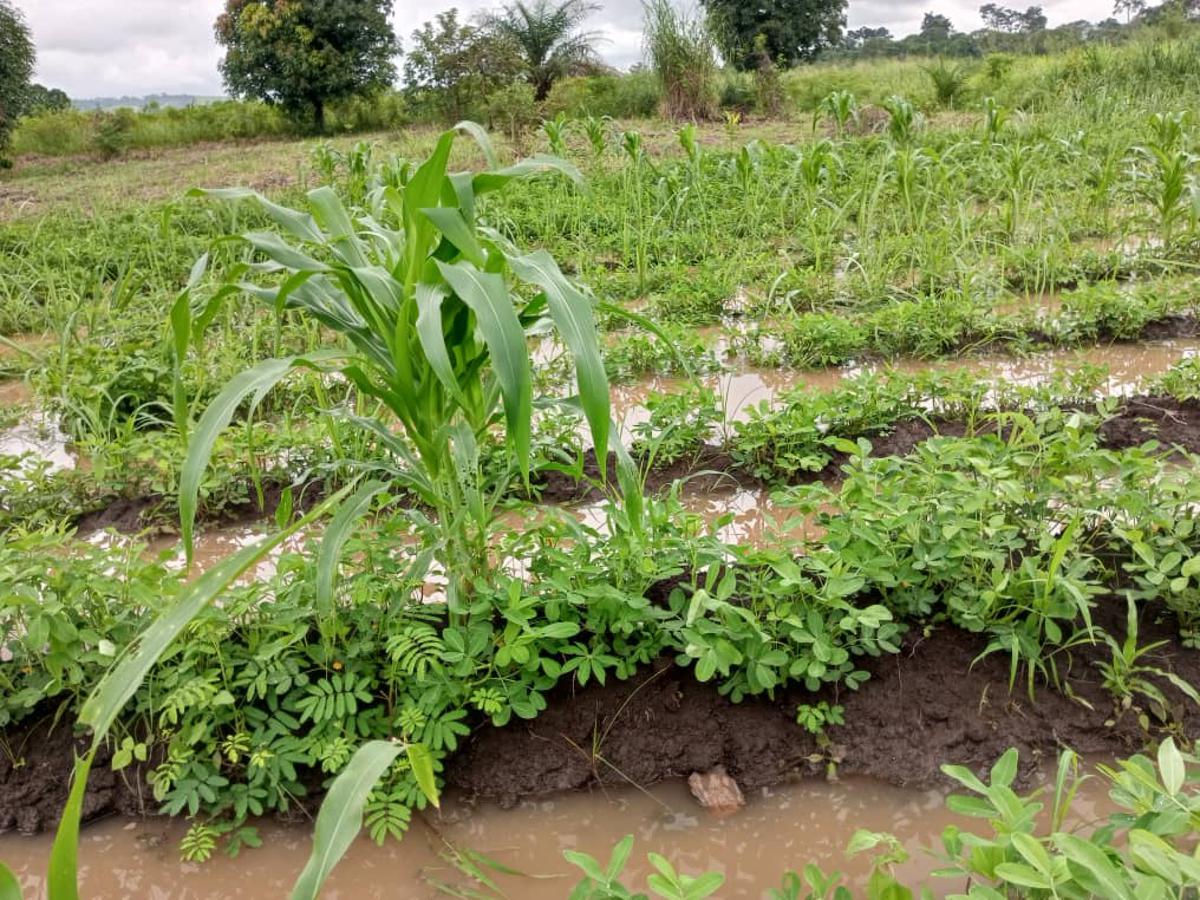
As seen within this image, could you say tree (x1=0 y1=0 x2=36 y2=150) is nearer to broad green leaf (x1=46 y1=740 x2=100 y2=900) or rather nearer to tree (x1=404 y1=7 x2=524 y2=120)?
tree (x1=404 y1=7 x2=524 y2=120)

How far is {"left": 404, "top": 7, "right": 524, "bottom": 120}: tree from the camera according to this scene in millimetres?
13156

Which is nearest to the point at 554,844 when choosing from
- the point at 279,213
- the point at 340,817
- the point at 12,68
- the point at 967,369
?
the point at 340,817

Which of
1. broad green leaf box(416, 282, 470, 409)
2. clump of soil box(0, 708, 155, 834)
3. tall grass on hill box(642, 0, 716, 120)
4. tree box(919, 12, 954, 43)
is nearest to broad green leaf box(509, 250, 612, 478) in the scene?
broad green leaf box(416, 282, 470, 409)

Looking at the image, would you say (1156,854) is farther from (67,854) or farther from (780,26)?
(780,26)

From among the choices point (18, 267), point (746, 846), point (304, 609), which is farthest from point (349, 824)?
point (18, 267)

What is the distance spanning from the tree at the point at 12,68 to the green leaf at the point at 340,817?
15.0 m

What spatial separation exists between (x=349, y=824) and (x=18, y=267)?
5.12 m

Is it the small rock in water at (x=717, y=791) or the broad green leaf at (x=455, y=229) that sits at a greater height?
the broad green leaf at (x=455, y=229)

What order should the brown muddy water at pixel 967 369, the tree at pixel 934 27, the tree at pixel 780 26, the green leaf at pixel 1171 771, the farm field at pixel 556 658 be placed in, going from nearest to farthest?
the green leaf at pixel 1171 771, the farm field at pixel 556 658, the brown muddy water at pixel 967 369, the tree at pixel 780 26, the tree at pixel 934 27

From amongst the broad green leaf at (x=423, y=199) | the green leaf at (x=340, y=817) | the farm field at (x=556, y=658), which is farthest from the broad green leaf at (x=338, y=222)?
the green leaf at (x=340, y=817)

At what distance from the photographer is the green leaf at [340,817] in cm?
98

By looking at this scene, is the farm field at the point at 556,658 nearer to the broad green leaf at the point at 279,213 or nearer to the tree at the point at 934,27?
the broad green leaf at the point at 279,213

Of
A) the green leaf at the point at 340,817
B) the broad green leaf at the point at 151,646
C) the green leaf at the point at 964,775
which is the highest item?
the broad green leaf at the point at 151,646

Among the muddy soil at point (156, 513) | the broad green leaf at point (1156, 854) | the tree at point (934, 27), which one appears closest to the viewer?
the broad green leaf at point (1156, 854)
